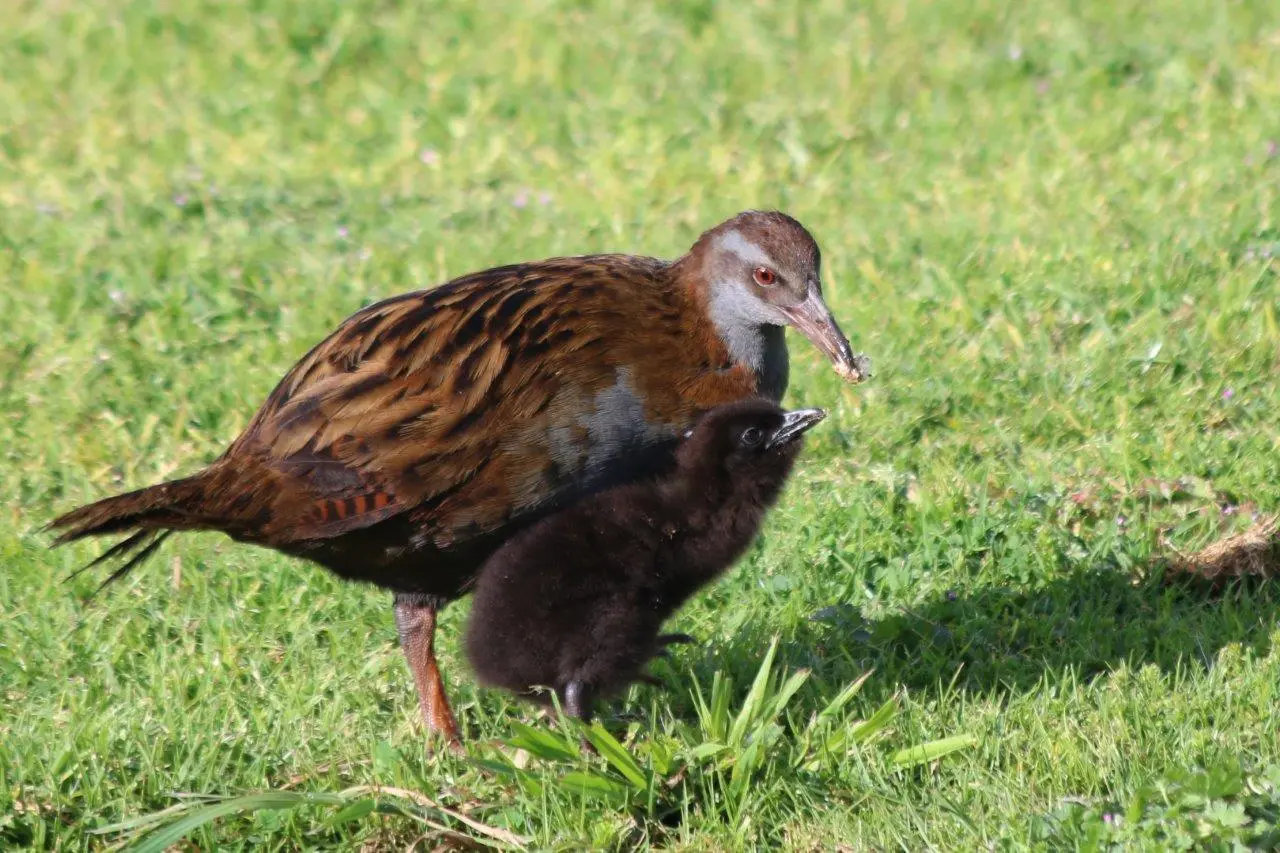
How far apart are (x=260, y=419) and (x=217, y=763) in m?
1.04

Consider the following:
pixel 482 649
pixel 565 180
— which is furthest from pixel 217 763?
pixel 565 180

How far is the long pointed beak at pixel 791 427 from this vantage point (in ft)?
14.6

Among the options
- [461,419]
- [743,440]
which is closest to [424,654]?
[461,419]

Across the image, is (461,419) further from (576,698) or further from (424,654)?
(576,698)

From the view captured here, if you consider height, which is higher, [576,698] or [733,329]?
[733,329]

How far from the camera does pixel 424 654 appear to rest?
4.77m

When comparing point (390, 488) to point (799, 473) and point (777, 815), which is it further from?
point (799, 473)

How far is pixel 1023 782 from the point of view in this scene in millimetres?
4094

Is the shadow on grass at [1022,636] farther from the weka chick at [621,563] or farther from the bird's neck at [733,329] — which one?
the bird's neck at [733,329]

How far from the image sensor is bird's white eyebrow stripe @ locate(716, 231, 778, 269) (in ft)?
16.5

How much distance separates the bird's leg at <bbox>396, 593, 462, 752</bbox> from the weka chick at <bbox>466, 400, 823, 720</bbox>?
26 cm

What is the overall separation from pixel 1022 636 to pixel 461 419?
1.71 metres

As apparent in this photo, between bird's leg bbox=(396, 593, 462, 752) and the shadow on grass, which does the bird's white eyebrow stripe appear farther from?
bird's leg bbox=(396, 593, 462, 752)

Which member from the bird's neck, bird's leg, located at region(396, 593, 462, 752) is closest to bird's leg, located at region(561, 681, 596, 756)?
bird's leg, located at region(396, 593, 462, 752)
